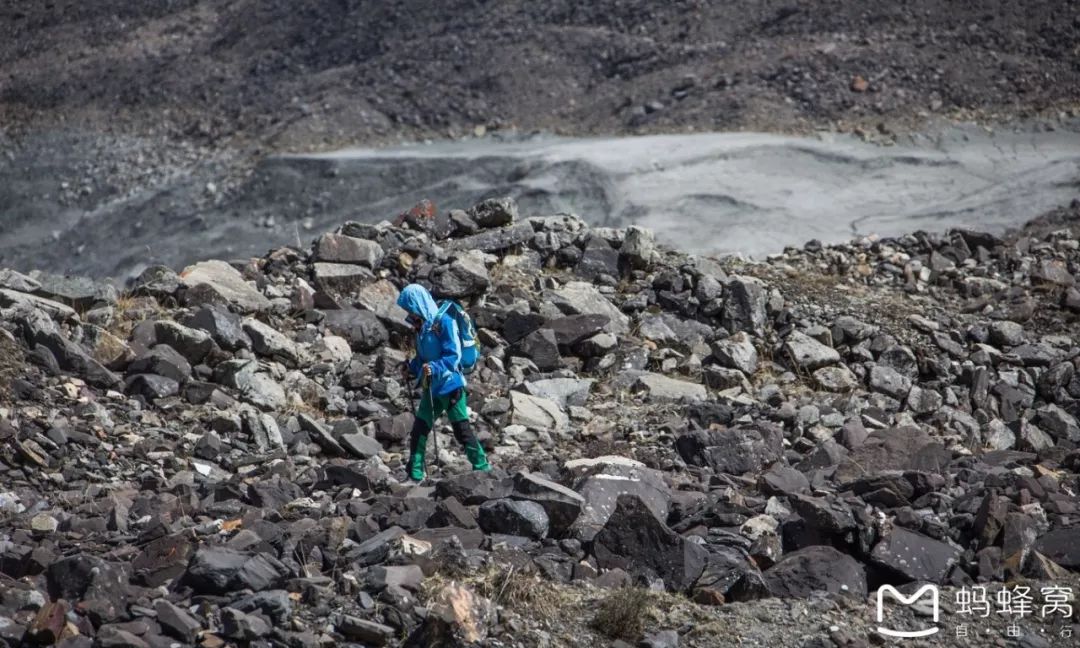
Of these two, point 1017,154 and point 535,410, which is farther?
point 1017,154

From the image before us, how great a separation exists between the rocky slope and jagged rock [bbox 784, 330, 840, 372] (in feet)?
0.10

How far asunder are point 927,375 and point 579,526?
20.2 ft

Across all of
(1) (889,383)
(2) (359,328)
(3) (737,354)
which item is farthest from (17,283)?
(1) (889,383)

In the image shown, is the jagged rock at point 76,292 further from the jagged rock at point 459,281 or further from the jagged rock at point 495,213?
the jagged rock at point 495,213

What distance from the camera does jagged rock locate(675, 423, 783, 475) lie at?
8219 mm

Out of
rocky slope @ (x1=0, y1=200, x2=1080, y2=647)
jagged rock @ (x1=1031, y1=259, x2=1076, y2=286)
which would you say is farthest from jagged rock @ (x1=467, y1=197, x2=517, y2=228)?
jagged rock @ (x1=1031, y1=259, x2=1076, y2=286)

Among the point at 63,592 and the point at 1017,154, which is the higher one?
the point at 63,592

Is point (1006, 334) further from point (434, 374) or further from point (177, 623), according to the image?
point (177, 623)

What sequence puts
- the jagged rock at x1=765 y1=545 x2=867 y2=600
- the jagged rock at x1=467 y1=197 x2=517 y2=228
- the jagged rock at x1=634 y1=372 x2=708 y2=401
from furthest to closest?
the jagged rock at x1=467 y1=197 x2=517 y2=228 → the jagged rock at x1=634 y1=372 x2=708 y2=401 → the jagged rock at x1=765 y1=545 x2=867 y2=600

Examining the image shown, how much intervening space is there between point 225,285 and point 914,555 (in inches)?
289

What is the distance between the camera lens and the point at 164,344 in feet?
31.1

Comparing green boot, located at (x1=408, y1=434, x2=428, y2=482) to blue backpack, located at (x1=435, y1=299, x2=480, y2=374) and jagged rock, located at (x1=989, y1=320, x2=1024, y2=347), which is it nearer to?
blue backpack, located at (x1=435, y1=299, x2=480, y2=374)

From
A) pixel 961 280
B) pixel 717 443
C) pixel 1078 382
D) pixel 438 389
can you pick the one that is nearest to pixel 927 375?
pixel 1078 382

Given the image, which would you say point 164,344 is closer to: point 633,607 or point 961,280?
point 633,607
